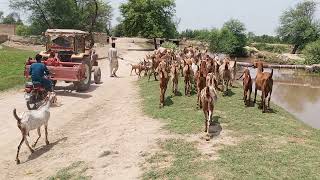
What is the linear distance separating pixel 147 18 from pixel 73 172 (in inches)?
1791

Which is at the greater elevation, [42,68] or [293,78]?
[42,68]

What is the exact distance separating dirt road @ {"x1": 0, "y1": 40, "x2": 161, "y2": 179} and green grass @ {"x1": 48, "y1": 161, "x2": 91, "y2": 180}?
0.46 feet

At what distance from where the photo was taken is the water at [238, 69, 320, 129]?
21141mm

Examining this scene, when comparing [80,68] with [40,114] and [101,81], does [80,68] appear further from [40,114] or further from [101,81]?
[40,114]

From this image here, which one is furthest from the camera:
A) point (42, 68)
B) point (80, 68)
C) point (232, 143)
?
point (80, 68)

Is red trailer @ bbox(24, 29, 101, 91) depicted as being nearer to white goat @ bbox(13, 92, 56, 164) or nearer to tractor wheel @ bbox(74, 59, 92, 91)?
tractor wheel @ bbox(74, 59, 92, 91)

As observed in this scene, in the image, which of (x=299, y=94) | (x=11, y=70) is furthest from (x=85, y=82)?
(x=299, y=94)

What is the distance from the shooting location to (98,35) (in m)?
53.3

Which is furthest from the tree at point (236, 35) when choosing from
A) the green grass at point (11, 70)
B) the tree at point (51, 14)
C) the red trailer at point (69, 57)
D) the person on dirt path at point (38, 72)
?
the person on dirt path at point (38, 72)

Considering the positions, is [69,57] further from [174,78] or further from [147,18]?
[147,18]

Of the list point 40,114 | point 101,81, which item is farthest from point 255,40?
point 40,114

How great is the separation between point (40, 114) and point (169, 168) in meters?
4.25

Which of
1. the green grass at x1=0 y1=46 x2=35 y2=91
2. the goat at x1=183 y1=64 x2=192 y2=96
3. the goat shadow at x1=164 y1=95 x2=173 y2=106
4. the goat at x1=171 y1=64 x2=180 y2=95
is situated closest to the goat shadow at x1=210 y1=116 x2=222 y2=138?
the goat shadow at x1=164 y1=95 x2=173 y2=106

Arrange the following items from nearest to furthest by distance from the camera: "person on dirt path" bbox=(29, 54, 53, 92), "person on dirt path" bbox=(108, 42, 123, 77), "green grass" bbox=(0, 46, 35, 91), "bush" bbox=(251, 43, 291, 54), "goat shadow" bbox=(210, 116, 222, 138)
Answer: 1. "goat shadow" bbox=(210, 116, 222, 138)
2. "person on dirt path" bbox=(29, 54, 53, 92)
3. "green grass" bbox=(0, 46, 35, 91)
4. "person on dirt path" bbox=(108, 42, 123, 77)
5. "bush" bbox=(251, 43, 291, 54)
